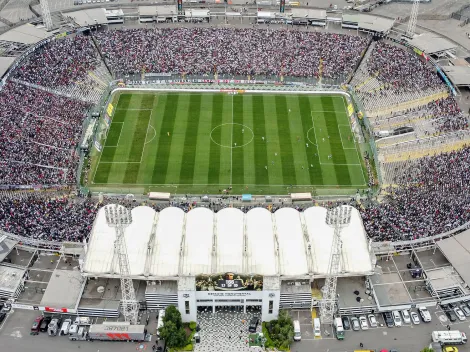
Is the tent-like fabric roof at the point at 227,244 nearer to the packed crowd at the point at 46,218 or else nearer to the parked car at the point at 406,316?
the packed crowd at the point at 46,218

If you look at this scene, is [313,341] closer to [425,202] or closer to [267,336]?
[267,336]

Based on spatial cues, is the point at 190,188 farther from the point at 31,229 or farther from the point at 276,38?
the point at 276,38

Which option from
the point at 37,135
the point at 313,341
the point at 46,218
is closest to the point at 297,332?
the point at 313,341

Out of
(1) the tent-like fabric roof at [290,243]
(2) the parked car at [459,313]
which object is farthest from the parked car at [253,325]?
(2) the parked car at [459,313]

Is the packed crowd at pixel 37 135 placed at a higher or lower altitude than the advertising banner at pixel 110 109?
lower

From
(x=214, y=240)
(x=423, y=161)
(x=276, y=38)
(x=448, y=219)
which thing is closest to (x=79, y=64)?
(x=276, y=38)

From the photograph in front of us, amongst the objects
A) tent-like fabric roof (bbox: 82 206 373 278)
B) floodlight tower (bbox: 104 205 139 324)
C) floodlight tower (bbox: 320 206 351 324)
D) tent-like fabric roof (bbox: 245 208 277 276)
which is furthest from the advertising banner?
floodlight tower (bbox: 320 206 351 324)
